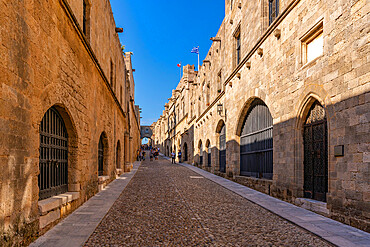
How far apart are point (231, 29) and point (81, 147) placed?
11.0m

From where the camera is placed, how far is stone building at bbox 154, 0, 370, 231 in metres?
5.36

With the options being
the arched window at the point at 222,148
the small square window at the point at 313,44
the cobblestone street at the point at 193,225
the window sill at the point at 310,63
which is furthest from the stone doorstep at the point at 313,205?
the arched window at the point at 222,148

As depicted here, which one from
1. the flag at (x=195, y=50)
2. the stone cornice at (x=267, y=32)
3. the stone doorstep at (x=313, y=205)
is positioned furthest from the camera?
the flag at (x=195, y=50)

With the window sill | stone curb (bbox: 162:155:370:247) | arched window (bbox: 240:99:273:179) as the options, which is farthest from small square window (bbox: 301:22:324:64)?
stone curb (bbox: 162:155:370:247)

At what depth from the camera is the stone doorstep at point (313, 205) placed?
6.31 metres

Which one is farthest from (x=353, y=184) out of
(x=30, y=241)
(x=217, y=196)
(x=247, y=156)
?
(x=247, y=156)

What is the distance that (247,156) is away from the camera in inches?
497

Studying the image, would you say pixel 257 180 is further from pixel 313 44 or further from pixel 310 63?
pixel 313 44

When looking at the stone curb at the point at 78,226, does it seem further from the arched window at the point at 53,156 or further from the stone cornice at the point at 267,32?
the stone cornice at the point at 267,32

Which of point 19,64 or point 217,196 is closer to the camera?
point 19,64

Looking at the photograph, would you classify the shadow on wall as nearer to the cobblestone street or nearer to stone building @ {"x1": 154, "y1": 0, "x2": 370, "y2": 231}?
stone building @ {"x1": 154, "y1": 0, "x2": 370, "y2": 231}

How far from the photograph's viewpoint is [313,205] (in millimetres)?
6773

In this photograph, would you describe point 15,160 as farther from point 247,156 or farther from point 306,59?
point 247,156

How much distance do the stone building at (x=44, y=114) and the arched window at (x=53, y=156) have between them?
0.02 meters
